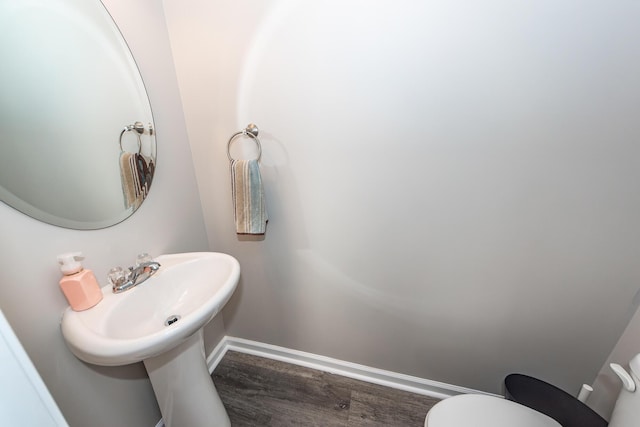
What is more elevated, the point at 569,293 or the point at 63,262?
the point at 63,262

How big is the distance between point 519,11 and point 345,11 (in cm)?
56

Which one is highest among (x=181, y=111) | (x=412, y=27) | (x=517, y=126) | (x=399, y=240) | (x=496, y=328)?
(x=412, y=27)

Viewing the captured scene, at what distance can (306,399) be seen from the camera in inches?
52.7

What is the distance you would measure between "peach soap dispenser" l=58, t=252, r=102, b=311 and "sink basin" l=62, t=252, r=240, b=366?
0.10 ft

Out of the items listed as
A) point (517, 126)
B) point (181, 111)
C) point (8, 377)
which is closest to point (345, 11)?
point (517, 126)

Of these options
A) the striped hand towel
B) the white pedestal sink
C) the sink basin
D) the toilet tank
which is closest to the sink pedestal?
the white pedestal sink

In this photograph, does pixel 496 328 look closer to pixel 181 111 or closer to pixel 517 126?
pixel 517 126

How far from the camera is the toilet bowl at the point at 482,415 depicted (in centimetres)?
85

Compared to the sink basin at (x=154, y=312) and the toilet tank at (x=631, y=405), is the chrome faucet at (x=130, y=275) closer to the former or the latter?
the sink basin at (x=154, y=312)

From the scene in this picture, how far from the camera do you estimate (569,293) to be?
1.01m

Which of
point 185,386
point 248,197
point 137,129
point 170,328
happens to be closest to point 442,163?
point 248,197

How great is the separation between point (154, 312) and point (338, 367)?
3.43ft

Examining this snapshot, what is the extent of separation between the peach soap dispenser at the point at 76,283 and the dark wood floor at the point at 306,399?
36.9 inches

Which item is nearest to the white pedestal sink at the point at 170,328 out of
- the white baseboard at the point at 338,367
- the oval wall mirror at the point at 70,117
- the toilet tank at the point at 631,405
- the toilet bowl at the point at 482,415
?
the oval wall mirror at the point at 70,117
